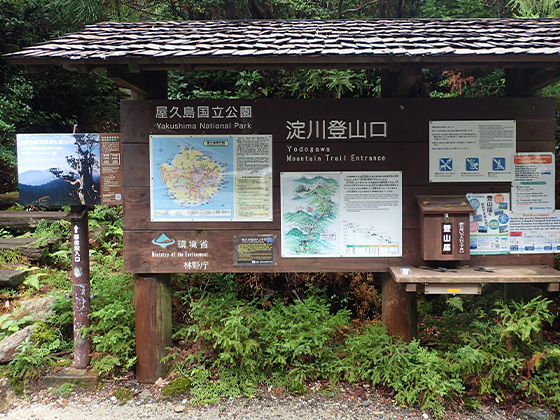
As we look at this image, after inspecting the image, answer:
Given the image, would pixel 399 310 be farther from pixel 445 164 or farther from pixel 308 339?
pixel 445 164

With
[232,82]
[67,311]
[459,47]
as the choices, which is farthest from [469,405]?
[232,82]

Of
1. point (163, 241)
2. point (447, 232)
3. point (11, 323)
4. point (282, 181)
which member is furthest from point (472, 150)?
point (11, 323)

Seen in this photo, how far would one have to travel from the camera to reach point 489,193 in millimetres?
4121

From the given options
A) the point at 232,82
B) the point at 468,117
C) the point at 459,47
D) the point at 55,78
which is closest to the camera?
the point at 459,47

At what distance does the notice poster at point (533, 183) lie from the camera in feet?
13.5

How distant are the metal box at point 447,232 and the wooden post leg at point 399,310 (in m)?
0.54

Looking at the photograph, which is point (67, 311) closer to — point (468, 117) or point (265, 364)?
point (265, 364)

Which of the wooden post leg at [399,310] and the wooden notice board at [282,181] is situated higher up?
the wooden notice board at [282,181]

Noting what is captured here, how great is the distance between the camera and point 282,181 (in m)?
4.16

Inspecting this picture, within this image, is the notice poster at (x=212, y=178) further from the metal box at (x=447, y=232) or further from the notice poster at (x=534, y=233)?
the notice poster at (x=534, y=233)

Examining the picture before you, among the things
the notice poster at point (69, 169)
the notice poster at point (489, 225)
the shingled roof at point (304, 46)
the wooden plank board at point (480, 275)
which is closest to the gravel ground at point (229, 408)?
the wooden plank board at point (480, 275)

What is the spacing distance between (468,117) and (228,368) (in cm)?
387

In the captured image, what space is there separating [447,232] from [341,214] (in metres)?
1.12

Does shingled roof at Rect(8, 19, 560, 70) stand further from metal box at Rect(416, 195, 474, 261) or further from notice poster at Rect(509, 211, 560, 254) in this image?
notice poster at Rect(509, 211, 560, 254)
